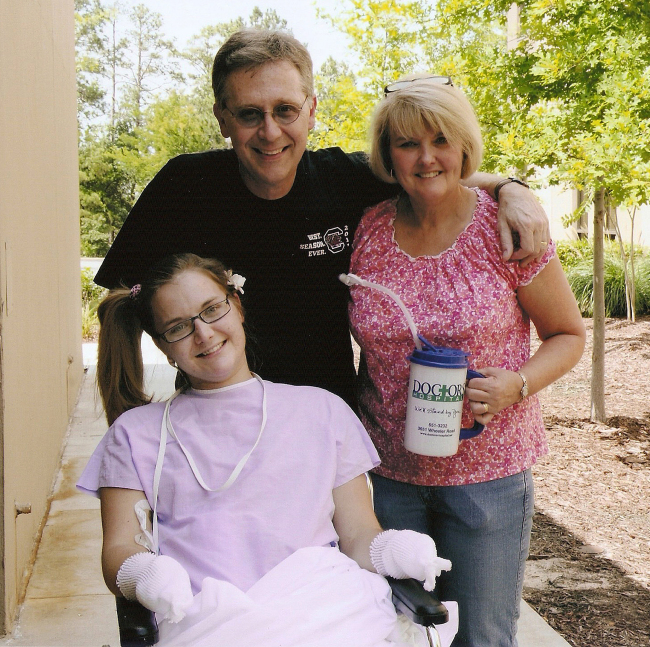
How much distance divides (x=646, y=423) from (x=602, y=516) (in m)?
2.14

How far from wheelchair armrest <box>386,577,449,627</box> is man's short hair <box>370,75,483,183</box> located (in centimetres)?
110

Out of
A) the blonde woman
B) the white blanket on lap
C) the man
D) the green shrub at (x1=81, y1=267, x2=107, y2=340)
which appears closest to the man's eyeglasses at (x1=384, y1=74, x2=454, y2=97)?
the blonde woman

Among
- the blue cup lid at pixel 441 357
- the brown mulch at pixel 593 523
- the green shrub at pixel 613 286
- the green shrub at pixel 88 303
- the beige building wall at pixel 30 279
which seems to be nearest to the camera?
the blue cup lid at pixel 441 357

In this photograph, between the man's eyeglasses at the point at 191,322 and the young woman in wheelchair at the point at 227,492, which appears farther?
the man's eyeglasses at the point at 191,322

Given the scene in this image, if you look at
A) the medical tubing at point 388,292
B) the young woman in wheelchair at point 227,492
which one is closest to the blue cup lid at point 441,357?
the medical tubing at point 388,292

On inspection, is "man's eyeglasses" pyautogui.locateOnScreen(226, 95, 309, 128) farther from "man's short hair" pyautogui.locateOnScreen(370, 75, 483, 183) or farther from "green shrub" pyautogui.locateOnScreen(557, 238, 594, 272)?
"green shrub" pyautogui.locateOnScreen(557, 238, 594, 272)

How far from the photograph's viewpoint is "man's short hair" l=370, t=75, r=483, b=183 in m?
2.13

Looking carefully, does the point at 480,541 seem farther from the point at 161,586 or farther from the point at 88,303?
the point at 88,303

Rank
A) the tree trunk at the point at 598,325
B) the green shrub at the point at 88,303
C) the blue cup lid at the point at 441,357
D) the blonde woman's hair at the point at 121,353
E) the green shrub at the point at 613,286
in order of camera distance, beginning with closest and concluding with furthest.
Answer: the blue cup lid at the point at 441,357
the blonde woman's hair at the point at 121,353
the tree trunk at the point at 598,325
the green shrub at the point at 88,303
the green shrub at the point at 613,286

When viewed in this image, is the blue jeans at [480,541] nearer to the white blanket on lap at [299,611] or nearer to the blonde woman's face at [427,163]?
the white blanket on lap at [299,611]

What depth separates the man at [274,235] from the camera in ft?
7.86

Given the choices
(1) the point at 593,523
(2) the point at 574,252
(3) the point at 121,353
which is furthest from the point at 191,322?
(2) the point at 574,252

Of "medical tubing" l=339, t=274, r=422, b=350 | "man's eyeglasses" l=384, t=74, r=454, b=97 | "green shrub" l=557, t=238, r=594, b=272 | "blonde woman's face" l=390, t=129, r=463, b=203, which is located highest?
"green shrub" l=557, t=238, r=594, b=272

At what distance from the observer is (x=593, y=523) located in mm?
4672
